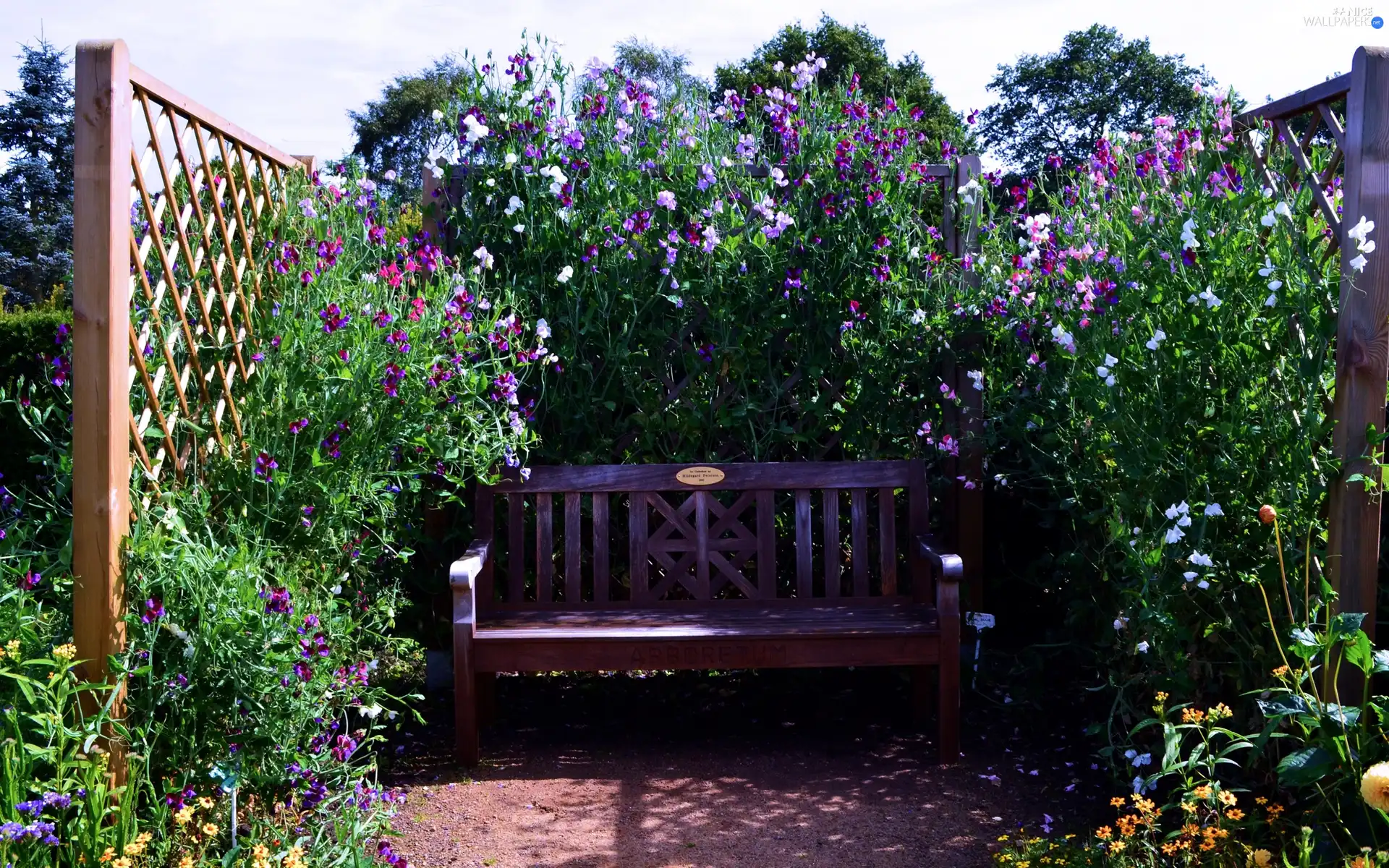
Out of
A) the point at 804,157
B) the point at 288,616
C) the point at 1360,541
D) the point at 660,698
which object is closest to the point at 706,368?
the point at 804,157

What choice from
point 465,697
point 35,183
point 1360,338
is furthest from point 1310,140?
point 35,183

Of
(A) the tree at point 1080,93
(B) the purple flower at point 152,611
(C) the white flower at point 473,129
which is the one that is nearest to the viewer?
(B) the purple flower at point 152,611

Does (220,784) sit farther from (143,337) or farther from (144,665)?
(143,337)

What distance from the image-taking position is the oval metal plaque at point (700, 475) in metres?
4.05

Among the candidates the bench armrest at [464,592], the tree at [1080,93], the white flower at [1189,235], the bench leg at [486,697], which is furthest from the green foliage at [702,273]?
the tree at [1080,93]

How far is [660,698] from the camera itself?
4.48 m

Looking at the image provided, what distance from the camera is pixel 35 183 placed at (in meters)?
20.8

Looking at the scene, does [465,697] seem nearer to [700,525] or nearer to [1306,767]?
[700,525]

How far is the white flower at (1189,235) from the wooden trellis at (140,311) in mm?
2562

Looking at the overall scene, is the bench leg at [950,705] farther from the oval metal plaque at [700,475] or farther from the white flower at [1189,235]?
the white flower at [1189,235]

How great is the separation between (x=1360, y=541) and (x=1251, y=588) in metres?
0.29

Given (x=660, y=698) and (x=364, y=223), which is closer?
(x=364, y=223)

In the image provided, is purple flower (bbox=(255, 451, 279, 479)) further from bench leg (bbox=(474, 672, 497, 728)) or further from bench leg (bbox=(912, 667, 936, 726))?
bench leg (bbox=(912, 667, 936, 726))

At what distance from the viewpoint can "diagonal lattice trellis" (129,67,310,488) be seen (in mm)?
2848
